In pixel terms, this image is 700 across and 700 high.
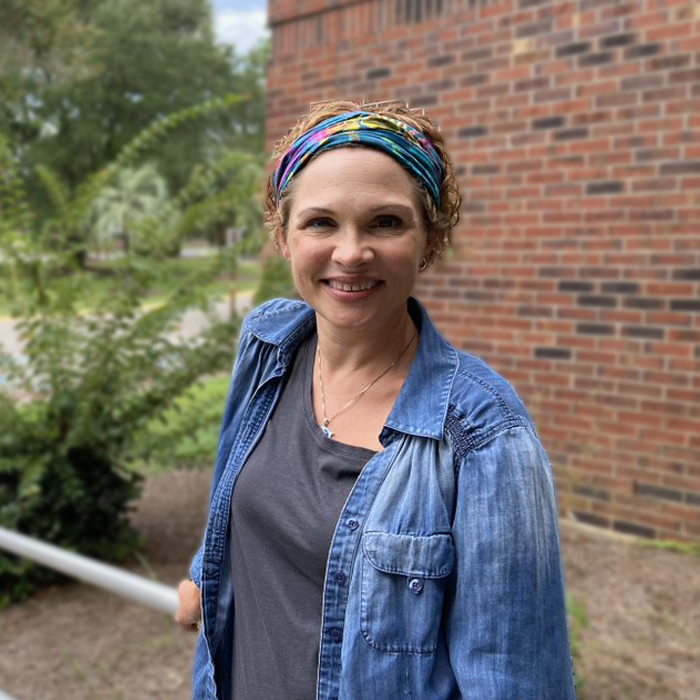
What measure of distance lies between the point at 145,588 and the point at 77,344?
2.68m

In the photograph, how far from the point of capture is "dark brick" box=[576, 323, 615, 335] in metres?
4.33

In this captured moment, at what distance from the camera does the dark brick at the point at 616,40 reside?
4.14m

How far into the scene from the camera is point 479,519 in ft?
3.60

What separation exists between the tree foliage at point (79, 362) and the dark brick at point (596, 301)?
190 cm

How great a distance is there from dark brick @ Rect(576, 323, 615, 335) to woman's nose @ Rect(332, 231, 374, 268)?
132 inches

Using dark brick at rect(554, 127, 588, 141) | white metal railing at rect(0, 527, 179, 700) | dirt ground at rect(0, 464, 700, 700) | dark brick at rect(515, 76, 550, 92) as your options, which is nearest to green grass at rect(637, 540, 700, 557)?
dirt ground at rect(0, 464, 700, 700)

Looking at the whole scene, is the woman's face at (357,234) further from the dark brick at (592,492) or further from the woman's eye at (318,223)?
the dark brick at (592,492)

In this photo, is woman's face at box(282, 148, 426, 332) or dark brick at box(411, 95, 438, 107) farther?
dark brick at box(411, 95, 438, 107)

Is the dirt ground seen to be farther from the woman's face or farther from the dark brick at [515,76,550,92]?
the dark brick at [515,76,550,92]

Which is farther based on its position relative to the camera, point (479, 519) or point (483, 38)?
point (483, 38)

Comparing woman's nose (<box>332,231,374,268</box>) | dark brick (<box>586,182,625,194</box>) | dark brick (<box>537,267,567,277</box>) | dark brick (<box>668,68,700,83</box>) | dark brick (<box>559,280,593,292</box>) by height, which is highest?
dark brick (<box>668,68,700,83</box>)

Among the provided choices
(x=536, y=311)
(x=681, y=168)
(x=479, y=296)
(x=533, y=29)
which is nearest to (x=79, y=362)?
(x=479, y=296)

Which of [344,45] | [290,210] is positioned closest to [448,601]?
[290,210]

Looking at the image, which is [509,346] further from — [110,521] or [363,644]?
[363,644]
